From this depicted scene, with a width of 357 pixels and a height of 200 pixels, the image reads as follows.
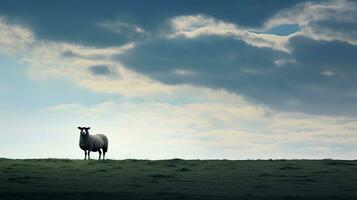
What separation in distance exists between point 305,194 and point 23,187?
43.8ft

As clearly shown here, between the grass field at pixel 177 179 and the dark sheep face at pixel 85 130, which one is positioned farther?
the dark sheep face at pixel 85 130

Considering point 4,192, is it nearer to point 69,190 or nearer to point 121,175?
point 69,190

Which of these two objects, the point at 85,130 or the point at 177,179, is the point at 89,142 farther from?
the point at 177,179

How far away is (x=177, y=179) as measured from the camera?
Answer: 3272cm

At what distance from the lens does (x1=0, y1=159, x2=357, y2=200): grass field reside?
26.5m

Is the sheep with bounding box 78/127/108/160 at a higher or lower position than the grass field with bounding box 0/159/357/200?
higher

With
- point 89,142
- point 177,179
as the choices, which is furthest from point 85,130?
point 177,179

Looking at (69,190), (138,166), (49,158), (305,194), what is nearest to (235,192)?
(305,194)

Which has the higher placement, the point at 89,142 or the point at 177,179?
the point at 89,142

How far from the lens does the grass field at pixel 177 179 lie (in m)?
26.5

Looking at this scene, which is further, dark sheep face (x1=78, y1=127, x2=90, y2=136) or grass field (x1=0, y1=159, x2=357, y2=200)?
dark sheep face (x1=78, y1=127, x2=90, y2=136)

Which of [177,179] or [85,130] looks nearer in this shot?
[177,179]

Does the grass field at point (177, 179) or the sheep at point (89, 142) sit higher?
the sheep at point (89, 142)

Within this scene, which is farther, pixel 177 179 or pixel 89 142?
pixel 89 142
